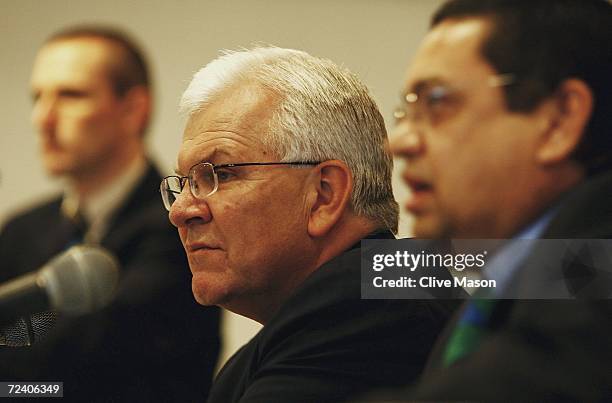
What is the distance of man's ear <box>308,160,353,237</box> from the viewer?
1.85 meters

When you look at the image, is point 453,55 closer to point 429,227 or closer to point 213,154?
point 429,227

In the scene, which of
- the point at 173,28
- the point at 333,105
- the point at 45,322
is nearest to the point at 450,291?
the point at 333,105

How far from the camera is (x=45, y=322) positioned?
2135 mm

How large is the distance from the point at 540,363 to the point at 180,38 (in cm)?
216

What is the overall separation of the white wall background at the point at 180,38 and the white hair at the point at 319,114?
549mm

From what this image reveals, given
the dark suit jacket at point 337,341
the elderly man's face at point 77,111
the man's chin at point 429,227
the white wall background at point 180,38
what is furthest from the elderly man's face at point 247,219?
the elderly man's face at point 77,111

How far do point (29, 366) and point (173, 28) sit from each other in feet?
4.07

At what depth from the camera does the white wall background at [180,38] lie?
8.50ft

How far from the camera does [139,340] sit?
2.41m

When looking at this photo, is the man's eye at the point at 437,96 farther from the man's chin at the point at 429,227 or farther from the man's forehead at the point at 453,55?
the man's chin at the point at 429,227

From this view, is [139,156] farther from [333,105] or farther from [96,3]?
[333,105]

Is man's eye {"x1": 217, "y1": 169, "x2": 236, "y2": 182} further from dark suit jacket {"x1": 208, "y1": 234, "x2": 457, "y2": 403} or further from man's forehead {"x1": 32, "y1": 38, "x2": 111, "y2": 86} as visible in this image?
man's forehead {"x1": 32, "y1": 38, "x2": 111, "y2": 86}

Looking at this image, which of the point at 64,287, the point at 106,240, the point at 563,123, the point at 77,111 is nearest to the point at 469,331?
the point at 563,123

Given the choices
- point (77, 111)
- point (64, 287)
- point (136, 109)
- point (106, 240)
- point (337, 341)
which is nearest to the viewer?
point (337, 341)
